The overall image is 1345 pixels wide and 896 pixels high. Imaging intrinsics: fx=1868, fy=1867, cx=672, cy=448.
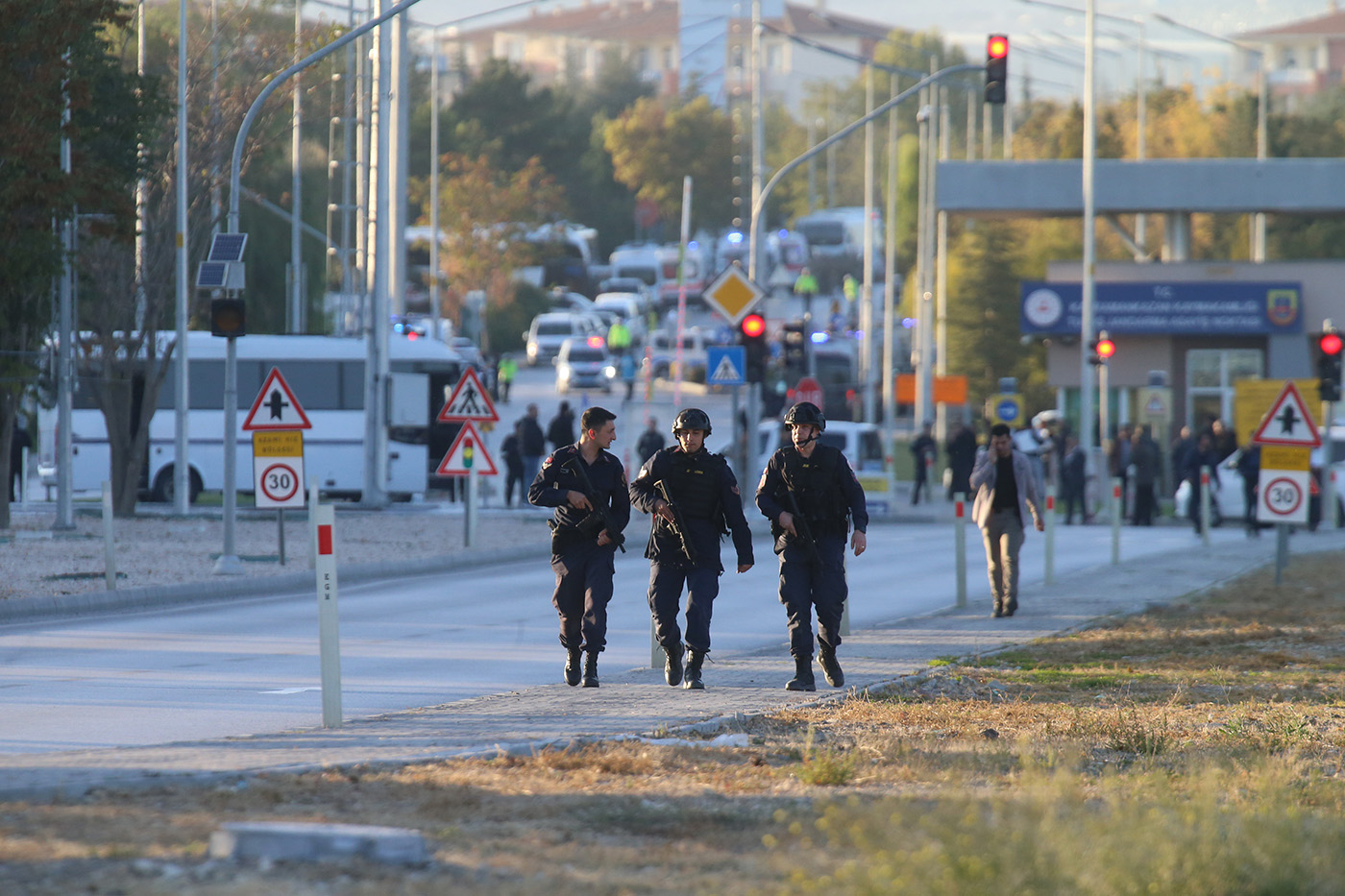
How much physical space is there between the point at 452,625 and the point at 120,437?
50.3ft

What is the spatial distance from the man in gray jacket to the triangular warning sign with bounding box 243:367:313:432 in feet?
22.4

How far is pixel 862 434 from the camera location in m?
38.1

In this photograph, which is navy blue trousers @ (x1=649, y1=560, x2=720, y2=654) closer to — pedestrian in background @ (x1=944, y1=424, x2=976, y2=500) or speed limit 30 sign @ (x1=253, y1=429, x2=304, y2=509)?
speed limit 30 sign @ (x1=253, y1=429, x2=304, y2=509)

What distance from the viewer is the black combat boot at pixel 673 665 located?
11.2 metres

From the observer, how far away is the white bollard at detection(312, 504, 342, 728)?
9141mm

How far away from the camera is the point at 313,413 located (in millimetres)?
37344

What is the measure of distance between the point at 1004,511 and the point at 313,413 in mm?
22803

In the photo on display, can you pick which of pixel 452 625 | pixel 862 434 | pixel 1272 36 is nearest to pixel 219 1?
pixel 862 434

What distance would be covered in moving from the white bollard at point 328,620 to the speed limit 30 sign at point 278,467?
9.73m

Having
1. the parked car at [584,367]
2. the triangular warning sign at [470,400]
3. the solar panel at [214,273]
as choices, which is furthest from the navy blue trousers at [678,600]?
the parked car at [584,367]

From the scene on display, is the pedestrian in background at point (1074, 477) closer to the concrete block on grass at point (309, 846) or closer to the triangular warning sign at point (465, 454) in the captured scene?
the triangular warning sign at point (465, 454)

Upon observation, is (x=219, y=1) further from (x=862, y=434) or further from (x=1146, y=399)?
(x=1146, y=399)

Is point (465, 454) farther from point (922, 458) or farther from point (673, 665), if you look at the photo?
point (922, 458)

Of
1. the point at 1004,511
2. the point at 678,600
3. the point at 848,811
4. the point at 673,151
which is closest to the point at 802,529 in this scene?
the point at 678,600
